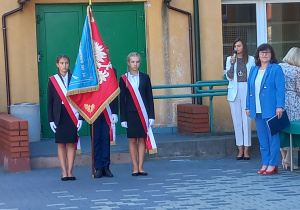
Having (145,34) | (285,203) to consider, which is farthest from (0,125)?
(285,203)

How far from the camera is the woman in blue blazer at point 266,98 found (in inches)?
420

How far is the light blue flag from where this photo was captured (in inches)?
420

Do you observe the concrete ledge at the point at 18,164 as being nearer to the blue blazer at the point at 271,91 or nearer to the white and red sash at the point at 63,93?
the white and red sash at the point at 63,93

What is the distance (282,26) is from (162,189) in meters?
6.15

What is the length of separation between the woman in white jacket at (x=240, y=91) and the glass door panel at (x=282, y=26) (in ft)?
9.07

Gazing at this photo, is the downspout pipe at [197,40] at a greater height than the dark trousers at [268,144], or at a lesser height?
greater

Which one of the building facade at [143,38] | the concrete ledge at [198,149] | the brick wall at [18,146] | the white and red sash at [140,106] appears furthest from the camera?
the building facade at [143,38]

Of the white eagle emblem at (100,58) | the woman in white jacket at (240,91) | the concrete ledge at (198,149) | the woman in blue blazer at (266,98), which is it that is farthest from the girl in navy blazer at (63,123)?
the woman in white jacket at (240,91)

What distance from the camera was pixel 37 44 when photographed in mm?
13641

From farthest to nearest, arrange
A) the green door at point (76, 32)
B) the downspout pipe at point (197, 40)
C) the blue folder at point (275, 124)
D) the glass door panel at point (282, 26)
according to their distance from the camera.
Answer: the glass door panel at point (282, 26) → the downspout pipe at point (197, 40) → the green door at point (76, 32) → the blue folder at point (275, 124)

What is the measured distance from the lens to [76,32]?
45.5ft

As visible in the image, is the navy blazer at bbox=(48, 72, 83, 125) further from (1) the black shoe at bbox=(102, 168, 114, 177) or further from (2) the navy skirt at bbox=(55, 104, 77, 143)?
(1) the black shoe at bbox=(102, 168, 114, 177)

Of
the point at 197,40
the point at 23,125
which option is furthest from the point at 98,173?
the point at 197,40

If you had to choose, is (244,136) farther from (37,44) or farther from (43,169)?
(37,44)
